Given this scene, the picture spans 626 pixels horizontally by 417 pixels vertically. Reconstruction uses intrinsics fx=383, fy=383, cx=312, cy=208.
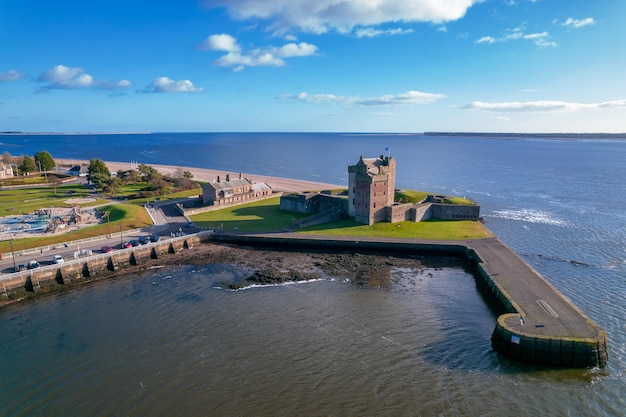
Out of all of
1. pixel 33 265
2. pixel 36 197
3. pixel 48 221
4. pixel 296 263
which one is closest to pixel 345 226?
pixel 296 263

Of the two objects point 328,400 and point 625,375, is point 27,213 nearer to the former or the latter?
point 328,400

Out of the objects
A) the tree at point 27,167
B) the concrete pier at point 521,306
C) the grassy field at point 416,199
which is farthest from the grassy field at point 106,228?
the tree at point 27,167

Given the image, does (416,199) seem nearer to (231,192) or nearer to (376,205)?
(376,205)

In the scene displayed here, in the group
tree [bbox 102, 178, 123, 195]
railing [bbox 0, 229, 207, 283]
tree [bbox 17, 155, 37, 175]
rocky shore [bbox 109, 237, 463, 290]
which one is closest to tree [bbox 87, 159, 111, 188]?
tree [bbox 102, 178, 123, 195]

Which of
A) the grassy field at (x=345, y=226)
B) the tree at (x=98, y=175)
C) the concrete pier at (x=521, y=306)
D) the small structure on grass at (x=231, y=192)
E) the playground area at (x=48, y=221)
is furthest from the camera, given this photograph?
the tree at (x=98, y=175)

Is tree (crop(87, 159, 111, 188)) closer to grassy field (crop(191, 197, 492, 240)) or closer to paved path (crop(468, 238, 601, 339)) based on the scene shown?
grassy field (crop(191, 197, 492, 240))

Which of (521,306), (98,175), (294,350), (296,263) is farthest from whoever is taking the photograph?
(98,175)

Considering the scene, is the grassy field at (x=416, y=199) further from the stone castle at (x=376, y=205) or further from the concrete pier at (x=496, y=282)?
the concrete pier at (x=496, y=282)
